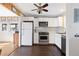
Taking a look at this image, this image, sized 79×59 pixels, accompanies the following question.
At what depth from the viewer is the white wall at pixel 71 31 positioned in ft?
14.5

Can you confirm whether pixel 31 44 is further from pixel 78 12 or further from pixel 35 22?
pixel 78 12

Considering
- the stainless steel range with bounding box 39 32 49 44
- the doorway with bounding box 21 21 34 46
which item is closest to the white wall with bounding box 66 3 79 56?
the doorway with bounding box 21 21 34 46

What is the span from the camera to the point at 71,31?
448cm

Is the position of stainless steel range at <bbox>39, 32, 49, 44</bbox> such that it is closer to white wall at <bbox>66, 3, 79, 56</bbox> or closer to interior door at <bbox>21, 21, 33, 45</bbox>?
interior door at <bbox>21, 21, 33, 45</bbox>

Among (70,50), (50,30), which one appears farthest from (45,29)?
(70,50)

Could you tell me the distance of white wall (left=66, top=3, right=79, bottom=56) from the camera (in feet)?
14.5

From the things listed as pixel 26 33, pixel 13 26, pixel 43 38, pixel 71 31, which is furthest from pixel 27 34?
pixel 71 31

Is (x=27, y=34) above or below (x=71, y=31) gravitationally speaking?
below

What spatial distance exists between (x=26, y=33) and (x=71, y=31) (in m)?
6.19

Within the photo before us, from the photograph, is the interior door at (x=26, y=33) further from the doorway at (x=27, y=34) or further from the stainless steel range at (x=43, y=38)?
the stainless steel range at (x=43, y=38)

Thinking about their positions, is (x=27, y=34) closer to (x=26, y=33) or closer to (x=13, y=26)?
(x=26, y=33)

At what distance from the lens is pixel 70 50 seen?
4.52 metres

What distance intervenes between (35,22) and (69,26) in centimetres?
680

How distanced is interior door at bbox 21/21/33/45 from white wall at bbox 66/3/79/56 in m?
5.96
